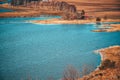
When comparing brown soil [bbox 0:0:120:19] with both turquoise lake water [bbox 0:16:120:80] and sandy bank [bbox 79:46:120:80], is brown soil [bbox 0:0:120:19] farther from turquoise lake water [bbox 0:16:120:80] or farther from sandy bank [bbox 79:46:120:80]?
sandy bank [bbox 79:46:120:80]

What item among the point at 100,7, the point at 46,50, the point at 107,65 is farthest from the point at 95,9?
the point at 107,65

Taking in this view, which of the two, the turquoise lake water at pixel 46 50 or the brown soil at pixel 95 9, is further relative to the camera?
the brown soil at pixel 95 9

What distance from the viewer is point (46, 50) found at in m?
51.8

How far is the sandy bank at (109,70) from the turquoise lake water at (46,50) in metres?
1.88

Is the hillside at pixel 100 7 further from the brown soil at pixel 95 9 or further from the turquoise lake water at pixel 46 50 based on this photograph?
the turquoise lake water at pixel 46 50

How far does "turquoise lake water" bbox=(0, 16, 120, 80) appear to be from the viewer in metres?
38.4

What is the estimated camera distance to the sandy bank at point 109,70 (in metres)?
29.4

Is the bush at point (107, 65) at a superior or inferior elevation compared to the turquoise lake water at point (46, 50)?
superior

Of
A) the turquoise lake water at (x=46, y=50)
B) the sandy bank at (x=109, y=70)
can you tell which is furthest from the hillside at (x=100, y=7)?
the sandy bank at (x=109, y=70)

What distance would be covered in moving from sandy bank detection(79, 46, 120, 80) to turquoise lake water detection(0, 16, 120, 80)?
1.88 metres

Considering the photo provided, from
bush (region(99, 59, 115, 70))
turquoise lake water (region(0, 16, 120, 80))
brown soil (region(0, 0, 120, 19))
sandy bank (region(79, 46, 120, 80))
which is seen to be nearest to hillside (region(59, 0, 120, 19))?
brown soil (region(0, 0, 120, 19))

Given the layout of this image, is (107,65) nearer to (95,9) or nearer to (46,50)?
(46,50)

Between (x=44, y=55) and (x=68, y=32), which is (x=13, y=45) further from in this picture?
(x=68, y=32)

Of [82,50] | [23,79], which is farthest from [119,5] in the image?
[23,79]
